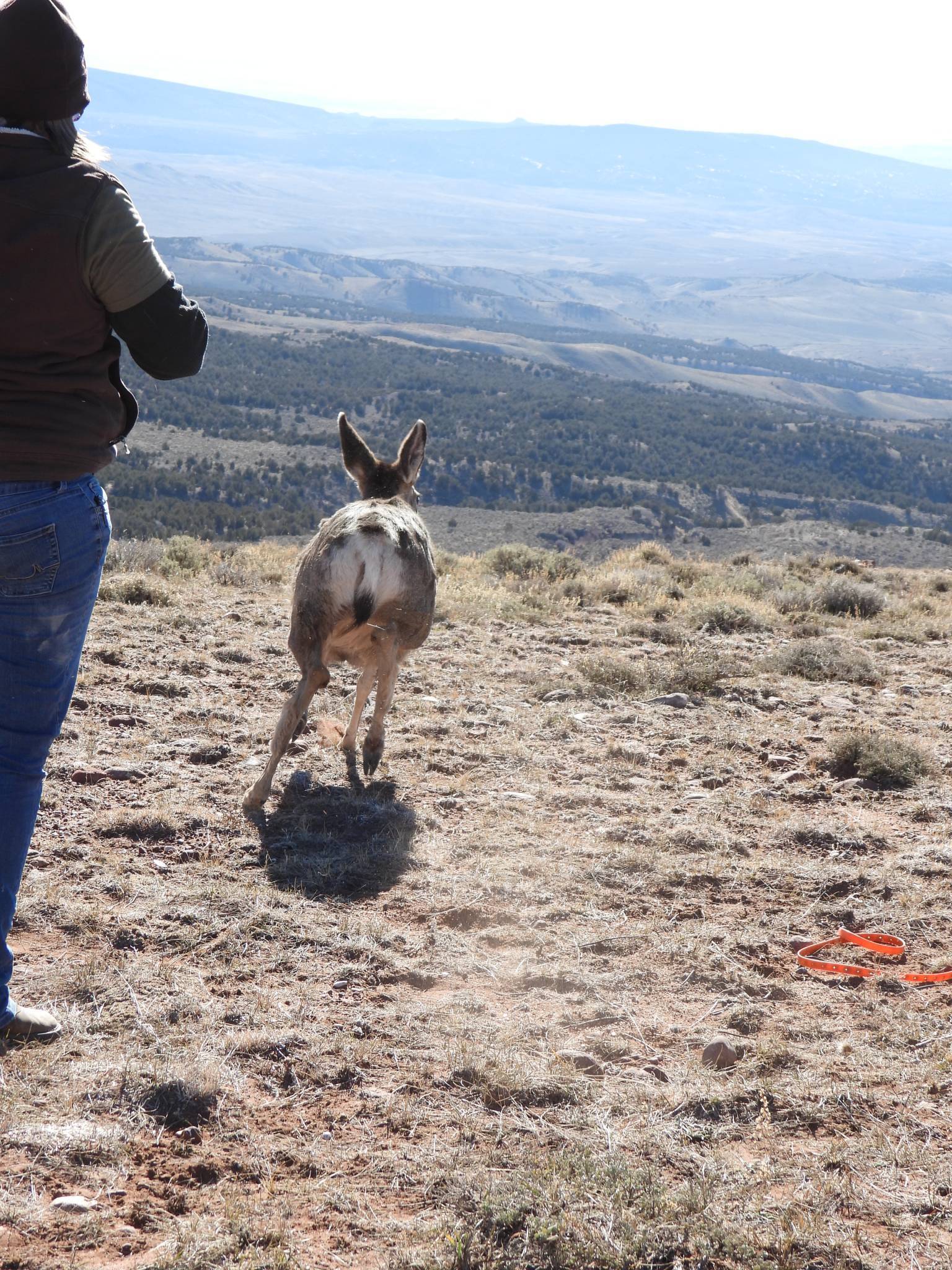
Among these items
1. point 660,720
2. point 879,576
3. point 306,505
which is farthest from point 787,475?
point 660,720

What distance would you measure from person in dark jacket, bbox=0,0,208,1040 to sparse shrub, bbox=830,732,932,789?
201 inches

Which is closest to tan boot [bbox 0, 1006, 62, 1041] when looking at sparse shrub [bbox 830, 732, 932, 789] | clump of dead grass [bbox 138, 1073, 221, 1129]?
clump of dead grass [bbox 138, 1073, 221, 1129]

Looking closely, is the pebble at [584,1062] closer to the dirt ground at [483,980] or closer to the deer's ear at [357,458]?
the dirt ground at [483,980]

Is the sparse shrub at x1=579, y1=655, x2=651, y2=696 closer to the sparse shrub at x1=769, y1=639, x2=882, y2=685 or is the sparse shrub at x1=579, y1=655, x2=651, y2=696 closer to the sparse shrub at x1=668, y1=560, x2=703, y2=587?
the sparse shrub at x1=769, y1=639, x2=882, y2=685

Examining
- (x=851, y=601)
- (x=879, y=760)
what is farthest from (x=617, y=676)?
(x=851, y=601)

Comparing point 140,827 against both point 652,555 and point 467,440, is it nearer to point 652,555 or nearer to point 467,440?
point 652,555

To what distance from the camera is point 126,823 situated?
206 inches

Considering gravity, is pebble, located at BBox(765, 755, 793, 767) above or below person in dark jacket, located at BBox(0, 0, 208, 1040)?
below

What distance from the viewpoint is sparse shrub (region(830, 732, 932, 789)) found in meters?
6.54

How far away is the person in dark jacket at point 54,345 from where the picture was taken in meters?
2.77

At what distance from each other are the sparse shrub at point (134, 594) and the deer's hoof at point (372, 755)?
3.92 metres

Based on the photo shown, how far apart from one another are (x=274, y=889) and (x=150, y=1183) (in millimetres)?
1939

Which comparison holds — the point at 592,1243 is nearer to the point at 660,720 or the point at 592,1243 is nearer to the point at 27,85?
the point at 27,85

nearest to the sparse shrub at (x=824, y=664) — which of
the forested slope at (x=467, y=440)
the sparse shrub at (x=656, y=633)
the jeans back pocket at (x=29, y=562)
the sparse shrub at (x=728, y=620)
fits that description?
the sparse shrub at (x=656, y=633)
